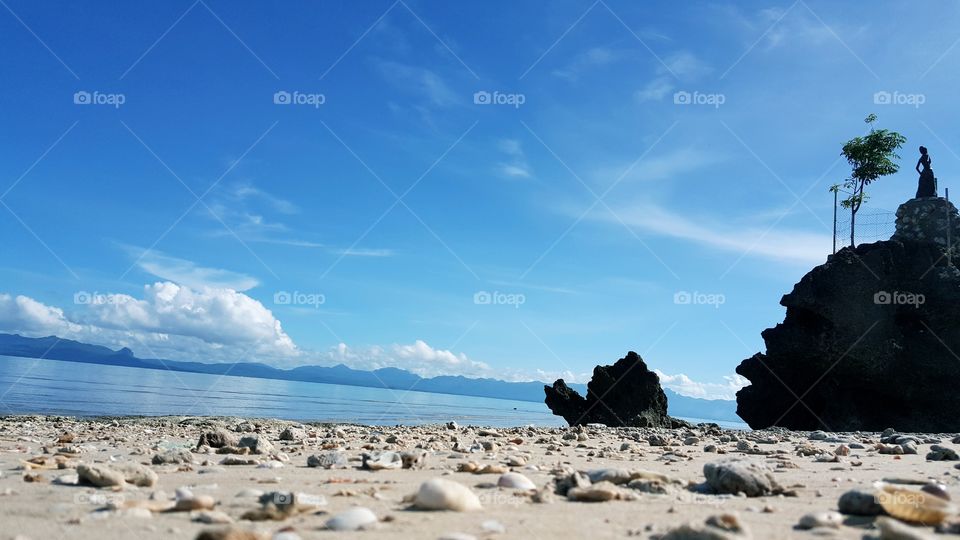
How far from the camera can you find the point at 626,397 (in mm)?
24609

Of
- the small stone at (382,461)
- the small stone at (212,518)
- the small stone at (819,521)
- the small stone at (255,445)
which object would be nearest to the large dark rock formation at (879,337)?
the small stone at (382,461)

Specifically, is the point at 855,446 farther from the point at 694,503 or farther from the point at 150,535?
the point at 150,535

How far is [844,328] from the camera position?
27281 mm

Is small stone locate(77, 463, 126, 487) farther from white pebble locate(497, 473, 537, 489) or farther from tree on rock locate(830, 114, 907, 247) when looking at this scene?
tree on rock locate(830, 114, 907, 247)

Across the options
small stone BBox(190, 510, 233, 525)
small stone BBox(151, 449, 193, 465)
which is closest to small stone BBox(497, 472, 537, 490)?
small stone BBox(190, 510, 233, 525)

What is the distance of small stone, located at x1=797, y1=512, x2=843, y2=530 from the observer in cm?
328

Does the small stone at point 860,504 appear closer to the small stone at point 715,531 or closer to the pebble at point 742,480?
the pebble at point 742,480

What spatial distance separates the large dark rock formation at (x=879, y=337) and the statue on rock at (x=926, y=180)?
1.56 metres

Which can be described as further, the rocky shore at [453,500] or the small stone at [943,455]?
the small stone at [943,455]

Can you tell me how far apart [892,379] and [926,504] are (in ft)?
93.5

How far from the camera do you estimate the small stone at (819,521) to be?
129 inches

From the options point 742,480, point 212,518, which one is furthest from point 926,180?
point 212,518

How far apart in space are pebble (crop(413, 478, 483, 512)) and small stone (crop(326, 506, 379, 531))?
0.44 metres

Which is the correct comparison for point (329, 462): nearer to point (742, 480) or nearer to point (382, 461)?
point (382, 461)
